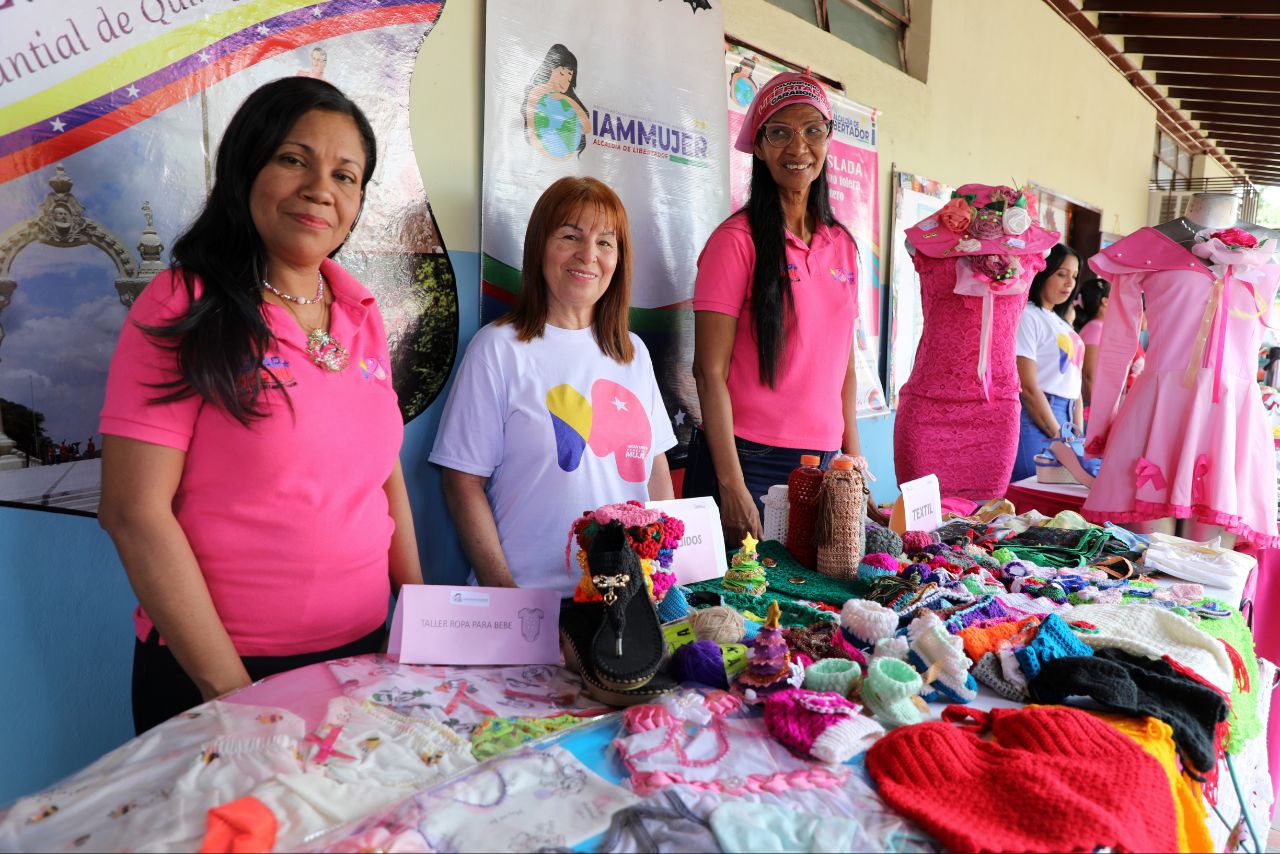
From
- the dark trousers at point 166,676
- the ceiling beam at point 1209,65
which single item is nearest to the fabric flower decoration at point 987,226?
the dark trousers at point 166,676

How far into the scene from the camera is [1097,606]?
1.51 metres

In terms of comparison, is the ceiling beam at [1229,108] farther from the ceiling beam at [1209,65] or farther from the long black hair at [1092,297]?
the long black hair at [1092,297]

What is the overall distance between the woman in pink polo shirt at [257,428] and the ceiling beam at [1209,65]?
8534 mm

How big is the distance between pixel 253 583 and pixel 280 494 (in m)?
0.14

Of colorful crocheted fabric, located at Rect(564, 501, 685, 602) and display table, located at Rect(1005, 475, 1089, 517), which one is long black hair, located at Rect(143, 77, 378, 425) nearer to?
colorful crocheted fabric, located at Rect(564, 501, 685, 602)

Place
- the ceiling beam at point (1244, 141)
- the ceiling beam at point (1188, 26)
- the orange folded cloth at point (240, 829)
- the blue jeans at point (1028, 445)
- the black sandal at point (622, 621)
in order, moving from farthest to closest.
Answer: the ceiling beam at point (1244, 141), the ceiling beam at point (1188, 26), the blue jeans at point (1028, 445), the black sandal at point (622, 621), the orange folded cloth at point (240, 829)

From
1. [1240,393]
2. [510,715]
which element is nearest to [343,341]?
[510,715]

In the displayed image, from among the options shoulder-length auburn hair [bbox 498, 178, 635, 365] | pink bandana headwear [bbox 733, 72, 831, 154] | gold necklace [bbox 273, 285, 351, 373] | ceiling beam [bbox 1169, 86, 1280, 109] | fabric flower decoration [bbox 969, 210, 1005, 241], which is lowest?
gold necklace [bbox 273, 285, 351, 373]

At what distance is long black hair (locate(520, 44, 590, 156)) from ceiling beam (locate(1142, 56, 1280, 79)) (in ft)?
24.2

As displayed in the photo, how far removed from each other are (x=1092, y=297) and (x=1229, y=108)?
6147 millimetres

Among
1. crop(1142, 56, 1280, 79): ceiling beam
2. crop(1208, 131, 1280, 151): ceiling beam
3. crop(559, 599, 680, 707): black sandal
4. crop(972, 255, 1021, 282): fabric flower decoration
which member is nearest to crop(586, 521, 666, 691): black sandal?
crop(559, 599, 680, 707): black sandal

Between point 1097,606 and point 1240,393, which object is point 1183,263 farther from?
point 1097,606

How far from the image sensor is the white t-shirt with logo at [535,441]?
1691 millimetres

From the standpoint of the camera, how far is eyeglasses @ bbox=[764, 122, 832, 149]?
2.16 meters
